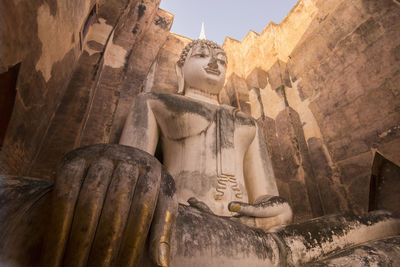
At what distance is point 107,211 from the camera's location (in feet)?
2.17

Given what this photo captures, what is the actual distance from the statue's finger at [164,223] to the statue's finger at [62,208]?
0.25m

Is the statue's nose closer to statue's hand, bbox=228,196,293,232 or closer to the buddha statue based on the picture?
the buddha statue

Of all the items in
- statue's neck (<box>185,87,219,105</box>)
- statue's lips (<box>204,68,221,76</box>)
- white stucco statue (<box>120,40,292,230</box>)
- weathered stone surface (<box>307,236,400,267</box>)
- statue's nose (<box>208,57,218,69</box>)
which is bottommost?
weathered stone surface (<box>307,236,400,267</box>)

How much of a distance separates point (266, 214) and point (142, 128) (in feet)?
3.96

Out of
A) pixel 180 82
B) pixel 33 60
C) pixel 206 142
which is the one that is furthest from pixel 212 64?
pixel 33 60

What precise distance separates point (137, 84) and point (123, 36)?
70 centimetres

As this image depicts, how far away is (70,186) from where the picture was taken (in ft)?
2.16

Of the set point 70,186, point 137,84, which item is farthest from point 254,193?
point 137,84

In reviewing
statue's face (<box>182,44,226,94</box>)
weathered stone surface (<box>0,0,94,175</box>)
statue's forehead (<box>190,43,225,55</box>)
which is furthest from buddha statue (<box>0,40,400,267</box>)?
statue's forehead (<box>190,43,225,55</box>)

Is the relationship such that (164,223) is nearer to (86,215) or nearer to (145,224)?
(145,224)

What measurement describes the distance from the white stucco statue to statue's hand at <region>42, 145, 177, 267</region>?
97 centimetres

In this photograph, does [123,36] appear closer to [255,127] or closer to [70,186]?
[255,127]

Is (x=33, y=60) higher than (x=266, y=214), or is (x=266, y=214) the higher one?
(x=33, y=60)

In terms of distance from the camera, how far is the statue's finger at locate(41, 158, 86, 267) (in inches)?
23.9
